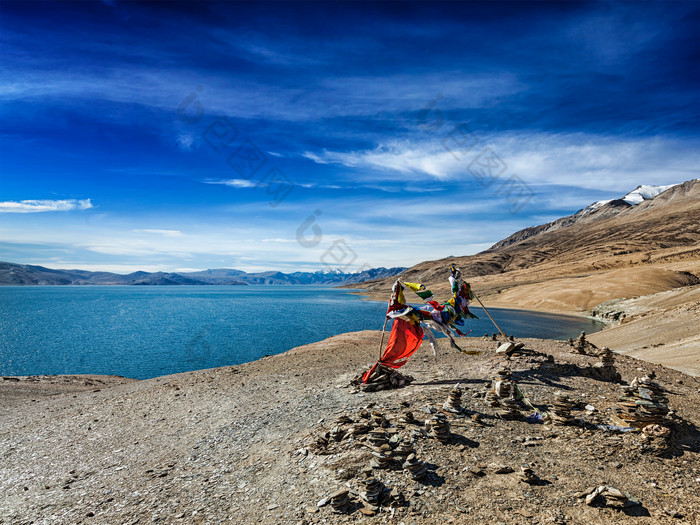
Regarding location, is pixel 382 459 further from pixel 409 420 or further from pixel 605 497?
pixel 605 497

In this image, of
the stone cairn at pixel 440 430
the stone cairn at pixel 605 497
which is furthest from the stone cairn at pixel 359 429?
the stone cairn at pixel 605 497

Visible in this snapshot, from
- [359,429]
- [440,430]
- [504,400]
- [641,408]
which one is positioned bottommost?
[359,429]

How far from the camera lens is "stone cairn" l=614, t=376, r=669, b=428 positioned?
38.4 feet

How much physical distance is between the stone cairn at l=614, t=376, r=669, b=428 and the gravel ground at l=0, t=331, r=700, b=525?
658mm

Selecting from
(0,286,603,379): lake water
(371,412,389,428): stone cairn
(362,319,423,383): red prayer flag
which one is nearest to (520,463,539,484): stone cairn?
(371,412,389,428): stone cairn

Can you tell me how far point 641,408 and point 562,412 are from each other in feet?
7.81

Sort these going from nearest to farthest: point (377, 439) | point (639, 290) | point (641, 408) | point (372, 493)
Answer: point (372, 493)
point (377, 439)
point (641, 408)
point (639, 290)

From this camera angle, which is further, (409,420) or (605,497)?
(409,420)

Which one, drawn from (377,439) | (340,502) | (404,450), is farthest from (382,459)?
(340,502)

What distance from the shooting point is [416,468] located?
387 inches

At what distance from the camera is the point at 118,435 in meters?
16.2

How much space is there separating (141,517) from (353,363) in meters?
17.5

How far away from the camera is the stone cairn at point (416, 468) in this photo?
9789mm

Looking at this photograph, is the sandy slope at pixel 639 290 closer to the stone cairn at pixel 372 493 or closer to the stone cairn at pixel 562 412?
the stone cairn at pixel 562 412
